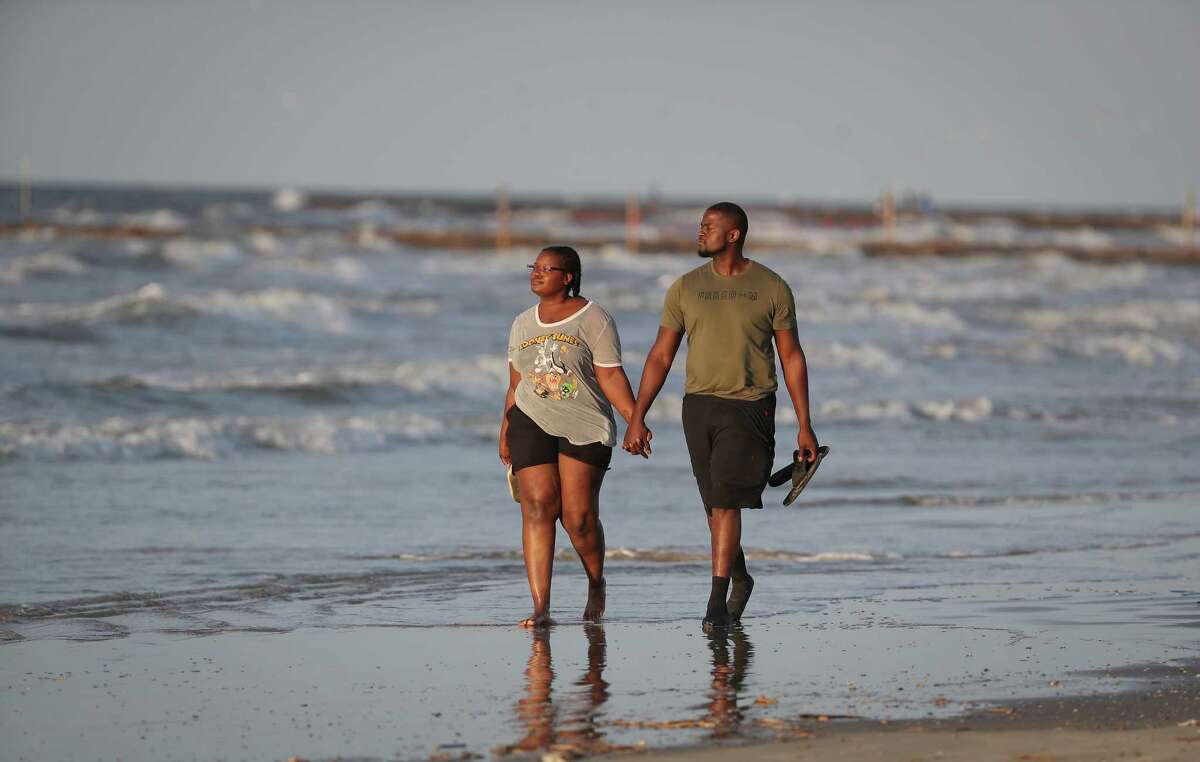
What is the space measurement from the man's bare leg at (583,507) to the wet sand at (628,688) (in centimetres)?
33

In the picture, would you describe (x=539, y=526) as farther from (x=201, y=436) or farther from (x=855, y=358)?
(x=855, y=358)

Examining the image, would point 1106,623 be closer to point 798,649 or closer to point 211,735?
point 798,649

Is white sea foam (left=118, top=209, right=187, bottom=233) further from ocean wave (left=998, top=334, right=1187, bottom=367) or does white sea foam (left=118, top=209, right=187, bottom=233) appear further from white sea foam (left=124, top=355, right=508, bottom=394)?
white sea foam (left=124, top=355, right=508, bottom=394)

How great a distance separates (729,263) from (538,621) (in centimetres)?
168

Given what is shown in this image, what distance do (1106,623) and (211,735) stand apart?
3711 millimetres

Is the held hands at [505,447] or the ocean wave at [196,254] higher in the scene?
the ocean wave at [196,254]

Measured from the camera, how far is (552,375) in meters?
7.06

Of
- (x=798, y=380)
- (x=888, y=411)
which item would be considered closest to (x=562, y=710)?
(x=798, y=380)

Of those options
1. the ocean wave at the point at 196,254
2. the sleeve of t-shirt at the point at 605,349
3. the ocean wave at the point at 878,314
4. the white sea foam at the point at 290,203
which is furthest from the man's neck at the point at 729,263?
the white sea foam at the point at 290,203

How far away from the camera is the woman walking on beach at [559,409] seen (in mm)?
7059

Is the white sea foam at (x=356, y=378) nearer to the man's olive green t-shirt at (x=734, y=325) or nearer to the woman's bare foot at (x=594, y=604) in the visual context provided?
the woman's bare foot at (x=594, y=604)

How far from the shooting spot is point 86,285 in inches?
1256

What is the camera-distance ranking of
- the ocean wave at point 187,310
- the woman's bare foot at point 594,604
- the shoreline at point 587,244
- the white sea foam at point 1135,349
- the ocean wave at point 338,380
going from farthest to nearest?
1. the shoreline at point 587,244
2. the ocean wave at point 187,310
3. the white sea foam at point 1135,349
4. the ocean wave at point 338,380
5. the woman's bare foot at point 594,604

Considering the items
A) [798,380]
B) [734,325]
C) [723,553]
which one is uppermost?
[734,325]
